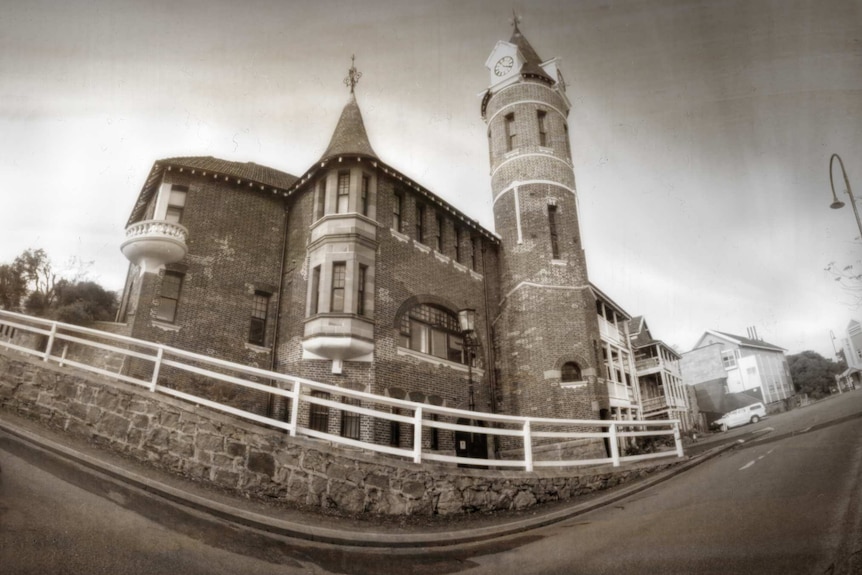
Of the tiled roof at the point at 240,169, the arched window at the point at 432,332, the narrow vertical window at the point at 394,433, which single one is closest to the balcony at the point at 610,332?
the arched window at the point at 432,332

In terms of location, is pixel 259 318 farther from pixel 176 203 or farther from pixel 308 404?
pixel 176 203

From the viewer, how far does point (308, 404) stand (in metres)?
15.2

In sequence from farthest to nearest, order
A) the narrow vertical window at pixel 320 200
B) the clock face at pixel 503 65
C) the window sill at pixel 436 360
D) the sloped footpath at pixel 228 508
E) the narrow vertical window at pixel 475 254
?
the clock face at pixel 503 65, the narrow vertical window at pixel 475 254, the narrow vertical window at pixel 320 200, the window sill at pixel 436 360, the sloped footpath at pixel 228 508

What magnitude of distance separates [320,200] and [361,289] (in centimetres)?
393

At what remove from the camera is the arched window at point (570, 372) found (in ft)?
65.0

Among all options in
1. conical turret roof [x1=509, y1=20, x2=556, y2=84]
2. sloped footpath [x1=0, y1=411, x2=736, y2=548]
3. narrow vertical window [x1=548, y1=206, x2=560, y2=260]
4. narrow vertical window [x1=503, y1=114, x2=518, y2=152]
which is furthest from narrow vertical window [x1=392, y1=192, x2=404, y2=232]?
sloped footpath [x1=0, y1=411, x2=736, y2=548]

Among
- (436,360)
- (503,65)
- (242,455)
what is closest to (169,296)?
(436,360)

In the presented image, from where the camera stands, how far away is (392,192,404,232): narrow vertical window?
1877 cm

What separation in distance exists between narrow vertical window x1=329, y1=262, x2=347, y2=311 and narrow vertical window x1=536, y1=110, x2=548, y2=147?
12.7 metres

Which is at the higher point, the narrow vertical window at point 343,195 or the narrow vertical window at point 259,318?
the narrow vertical window at point 343,195

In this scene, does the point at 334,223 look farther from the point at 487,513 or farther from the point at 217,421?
the point at 487,513

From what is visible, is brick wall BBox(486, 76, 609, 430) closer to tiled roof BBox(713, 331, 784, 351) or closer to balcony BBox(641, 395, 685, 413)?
balcony BBox(641, 395, 685, 413)

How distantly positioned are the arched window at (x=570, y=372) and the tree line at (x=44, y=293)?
1107 inches

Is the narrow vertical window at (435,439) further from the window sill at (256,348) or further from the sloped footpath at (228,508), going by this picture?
the sloped footpath at (228,508)
